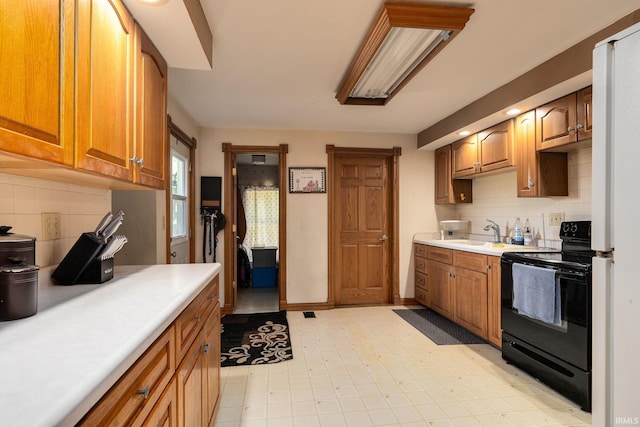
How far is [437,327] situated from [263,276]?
3037 millimetres

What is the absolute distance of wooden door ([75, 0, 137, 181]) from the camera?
1.14 metres

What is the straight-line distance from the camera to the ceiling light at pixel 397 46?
1.78 meters

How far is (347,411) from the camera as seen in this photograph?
6.79 ft

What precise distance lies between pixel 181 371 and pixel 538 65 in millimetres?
2995

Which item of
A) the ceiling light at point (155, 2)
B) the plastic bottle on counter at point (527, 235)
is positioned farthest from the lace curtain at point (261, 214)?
the ceiling light at point (155, 2)

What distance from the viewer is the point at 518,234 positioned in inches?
131

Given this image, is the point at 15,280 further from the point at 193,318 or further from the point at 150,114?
the point at 150,114

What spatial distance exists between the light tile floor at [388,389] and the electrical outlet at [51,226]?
53.9 inches

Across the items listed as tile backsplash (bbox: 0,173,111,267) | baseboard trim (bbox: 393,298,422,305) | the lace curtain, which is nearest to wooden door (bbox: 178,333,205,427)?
tile backsplash (bbox: 0,173,111,267)

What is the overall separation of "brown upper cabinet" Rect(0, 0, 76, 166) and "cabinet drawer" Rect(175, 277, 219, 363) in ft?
2.25

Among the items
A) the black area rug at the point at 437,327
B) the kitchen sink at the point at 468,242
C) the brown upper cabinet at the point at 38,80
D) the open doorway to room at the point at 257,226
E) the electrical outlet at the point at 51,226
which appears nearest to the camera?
the brown upper cabinet at the point at 38,80

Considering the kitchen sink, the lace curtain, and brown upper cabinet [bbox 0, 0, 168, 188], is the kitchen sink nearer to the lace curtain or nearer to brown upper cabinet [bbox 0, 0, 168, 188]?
the lace curtain

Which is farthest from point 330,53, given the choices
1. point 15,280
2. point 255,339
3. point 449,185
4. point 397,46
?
point 255,339

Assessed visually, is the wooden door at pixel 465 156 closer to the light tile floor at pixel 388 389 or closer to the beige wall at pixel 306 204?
the beige wall at pixel 306 204
